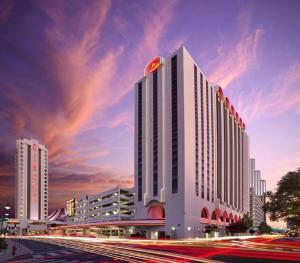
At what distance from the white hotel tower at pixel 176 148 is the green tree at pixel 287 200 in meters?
48.6

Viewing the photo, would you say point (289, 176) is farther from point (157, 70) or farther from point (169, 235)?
point (157, 70)

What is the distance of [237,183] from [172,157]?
8751 cm

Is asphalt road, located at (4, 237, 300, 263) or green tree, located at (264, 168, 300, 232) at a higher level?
green tree, located at (264, 168, 300, 232)

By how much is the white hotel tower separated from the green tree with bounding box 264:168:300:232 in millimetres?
48635

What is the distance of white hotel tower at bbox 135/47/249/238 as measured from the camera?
117 meters

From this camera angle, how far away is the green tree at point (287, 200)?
201ft

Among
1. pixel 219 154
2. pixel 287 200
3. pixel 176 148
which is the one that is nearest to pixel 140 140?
pixel 176 148

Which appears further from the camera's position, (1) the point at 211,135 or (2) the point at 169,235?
(1) the point at 211,135

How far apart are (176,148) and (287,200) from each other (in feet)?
194

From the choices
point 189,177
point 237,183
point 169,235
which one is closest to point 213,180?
point 189,177

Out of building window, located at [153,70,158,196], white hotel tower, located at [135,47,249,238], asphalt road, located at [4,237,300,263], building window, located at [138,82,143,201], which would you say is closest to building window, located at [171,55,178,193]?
white hotel tower, located at [135,47,249,238]

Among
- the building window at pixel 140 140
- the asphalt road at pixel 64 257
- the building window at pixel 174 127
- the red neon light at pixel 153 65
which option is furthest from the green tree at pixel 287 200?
the red neon light at pixel 153 65

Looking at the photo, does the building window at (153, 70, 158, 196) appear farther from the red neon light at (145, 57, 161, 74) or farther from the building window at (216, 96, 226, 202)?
the building window at (216, 96, 226, 202)

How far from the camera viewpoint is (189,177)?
→ 118 meters
